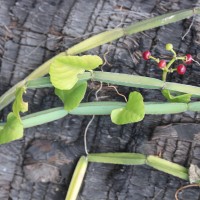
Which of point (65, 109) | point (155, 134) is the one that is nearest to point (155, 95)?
point (155, 134)

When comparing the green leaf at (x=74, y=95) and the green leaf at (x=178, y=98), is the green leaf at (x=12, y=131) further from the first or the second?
the green leaf at (x=178, y=98)

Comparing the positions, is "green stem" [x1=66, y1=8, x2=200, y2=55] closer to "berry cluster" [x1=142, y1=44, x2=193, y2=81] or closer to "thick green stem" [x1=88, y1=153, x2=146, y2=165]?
"berry cluster" [x1=142, y1=44, x2=193, y2=81]

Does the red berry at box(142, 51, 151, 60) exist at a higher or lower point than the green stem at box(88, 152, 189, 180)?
higher

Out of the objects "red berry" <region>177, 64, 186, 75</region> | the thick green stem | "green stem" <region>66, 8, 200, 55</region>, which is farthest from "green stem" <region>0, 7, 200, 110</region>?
the thick green stem

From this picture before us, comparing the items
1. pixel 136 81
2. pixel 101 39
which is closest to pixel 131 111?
pixel 136 81

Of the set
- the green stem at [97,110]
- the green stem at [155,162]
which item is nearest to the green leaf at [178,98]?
the green stem at [97,110]

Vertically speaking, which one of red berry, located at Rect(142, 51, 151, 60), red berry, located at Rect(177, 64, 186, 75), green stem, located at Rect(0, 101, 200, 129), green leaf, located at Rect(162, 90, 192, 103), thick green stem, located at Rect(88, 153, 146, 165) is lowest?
thick green stem, located at Rect(88, 153, 146, 165)

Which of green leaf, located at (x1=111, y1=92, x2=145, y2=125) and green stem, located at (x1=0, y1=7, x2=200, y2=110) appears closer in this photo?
green leaf, located at (x1=111, y1=92, x2=145, y2=125)
